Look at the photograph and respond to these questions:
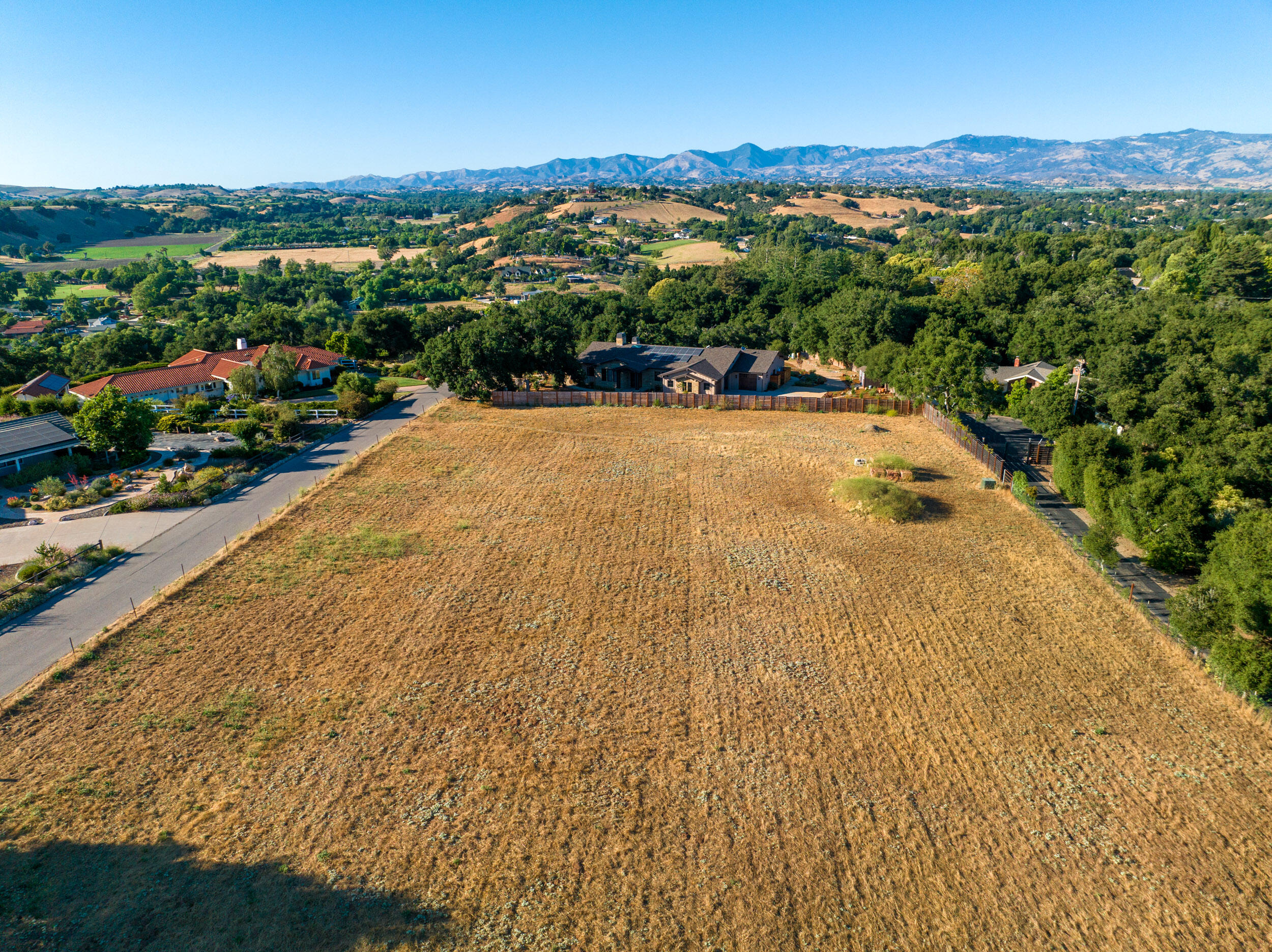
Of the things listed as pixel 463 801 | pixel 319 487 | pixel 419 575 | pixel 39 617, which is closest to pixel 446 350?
pixel 319 487

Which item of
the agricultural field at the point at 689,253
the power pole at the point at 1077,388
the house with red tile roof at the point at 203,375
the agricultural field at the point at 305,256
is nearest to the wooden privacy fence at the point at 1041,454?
the power pole at the point at 1077,388

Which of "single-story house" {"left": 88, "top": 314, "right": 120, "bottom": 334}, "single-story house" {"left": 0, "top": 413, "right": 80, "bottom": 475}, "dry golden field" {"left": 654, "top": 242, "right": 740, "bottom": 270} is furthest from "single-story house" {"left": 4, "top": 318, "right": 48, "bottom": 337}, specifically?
"dry golden field" {"left": 654, "top": 242, "right": 740, "bottom": 270}

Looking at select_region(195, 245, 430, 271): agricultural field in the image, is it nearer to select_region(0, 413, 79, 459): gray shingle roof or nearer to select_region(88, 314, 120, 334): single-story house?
select_region(88, 314, 120, 334): single-story house

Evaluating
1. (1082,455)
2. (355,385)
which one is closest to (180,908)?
(1082,455)

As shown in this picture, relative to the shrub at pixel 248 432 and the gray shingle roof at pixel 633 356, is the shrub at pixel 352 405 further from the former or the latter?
the gray shingle roof at pixel 633 356

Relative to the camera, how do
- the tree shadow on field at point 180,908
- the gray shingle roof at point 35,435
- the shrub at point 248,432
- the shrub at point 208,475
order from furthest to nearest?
1. the shrub at point 248,432
2. the gray shingle roof at point 35,435
3. the shrub at point 208,475
4. the tree shadow on field at point 180,908

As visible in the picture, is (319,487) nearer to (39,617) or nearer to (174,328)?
(39,617)
